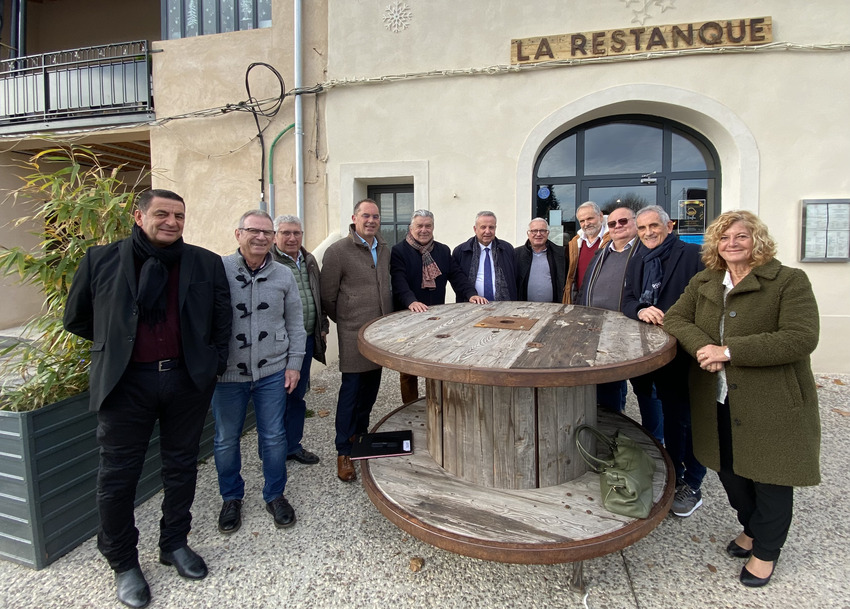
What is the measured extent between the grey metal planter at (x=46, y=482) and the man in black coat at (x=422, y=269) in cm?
216

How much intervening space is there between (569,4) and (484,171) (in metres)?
2.38

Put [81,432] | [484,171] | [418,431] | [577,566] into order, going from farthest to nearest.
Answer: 1. [484,171]
2. [418,431]
3. [81,432]
4. [577,566]

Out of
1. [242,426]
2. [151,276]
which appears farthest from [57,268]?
[242,426]

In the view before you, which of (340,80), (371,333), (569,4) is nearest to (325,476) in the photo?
(371,333)

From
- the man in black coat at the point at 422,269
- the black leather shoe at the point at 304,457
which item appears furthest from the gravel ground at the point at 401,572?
the man in black coat at the point at 422,269

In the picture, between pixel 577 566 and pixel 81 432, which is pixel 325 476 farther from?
pixel 577 566

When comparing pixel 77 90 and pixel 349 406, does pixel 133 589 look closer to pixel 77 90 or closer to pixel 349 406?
pixel 349 406

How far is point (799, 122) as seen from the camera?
522cm

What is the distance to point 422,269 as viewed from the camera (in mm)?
3688

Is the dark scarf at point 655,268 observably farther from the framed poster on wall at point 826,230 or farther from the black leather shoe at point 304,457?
the framed poster on wall at point 826,230

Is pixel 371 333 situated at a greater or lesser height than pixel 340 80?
lesser

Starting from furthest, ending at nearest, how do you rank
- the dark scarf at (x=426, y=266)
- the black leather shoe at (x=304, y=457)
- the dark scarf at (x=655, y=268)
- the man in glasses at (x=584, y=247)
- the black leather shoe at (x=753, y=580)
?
the man in glasses at (x=584, y=247)
the dark scarf at (x=426, y=266)
the black leather shoe at (x=304, y=457)
the dark scarf at (x=655, y=268)
the black leather shoe at (x=753, y=580)

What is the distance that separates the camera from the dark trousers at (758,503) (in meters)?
2.00

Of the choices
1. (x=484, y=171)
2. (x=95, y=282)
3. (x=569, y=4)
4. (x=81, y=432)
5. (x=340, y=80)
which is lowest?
(x=81, y=432)
